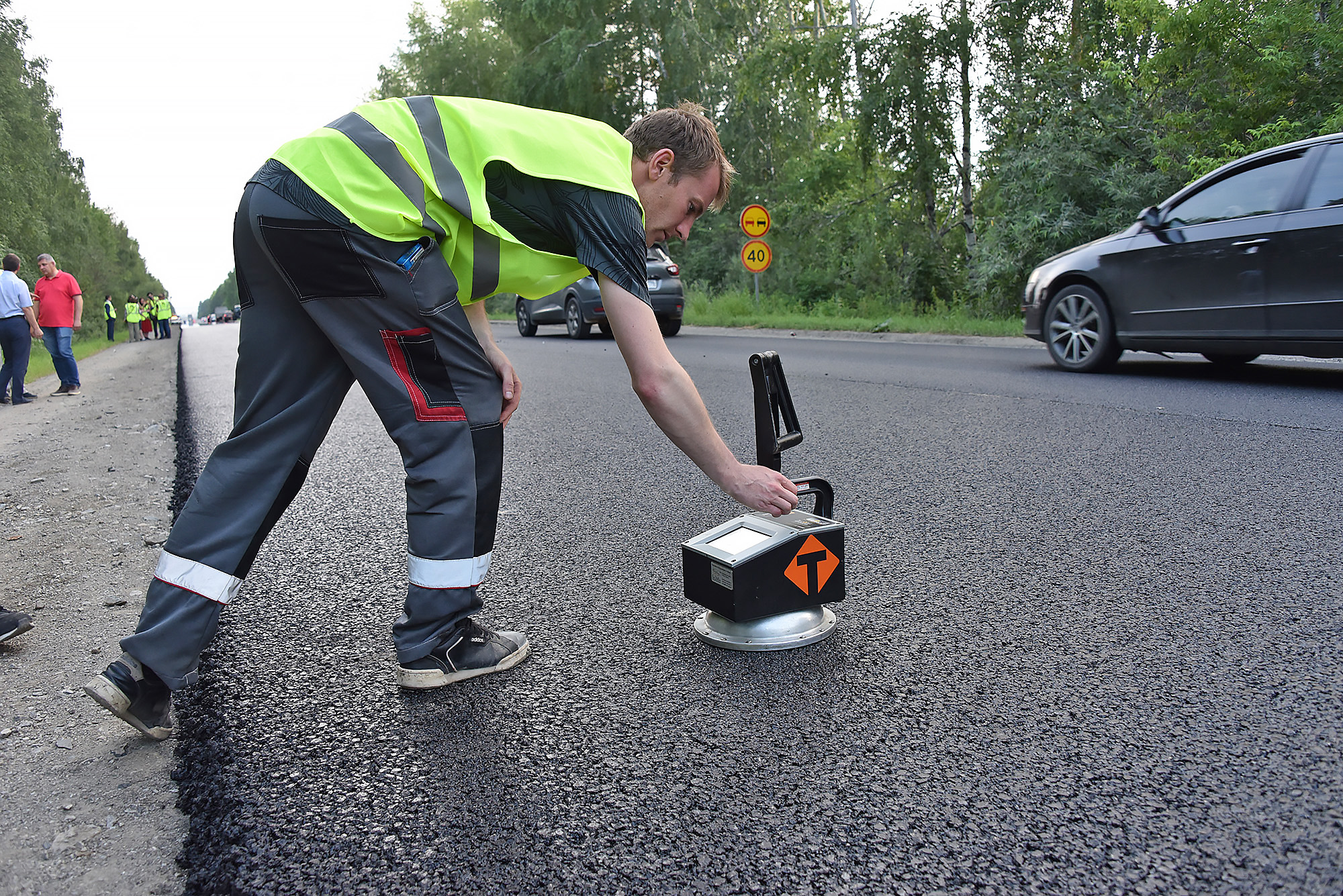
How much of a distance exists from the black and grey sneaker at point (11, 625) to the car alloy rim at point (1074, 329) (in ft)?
25.6

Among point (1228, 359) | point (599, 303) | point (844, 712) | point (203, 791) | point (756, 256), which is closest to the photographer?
point (203, 791)

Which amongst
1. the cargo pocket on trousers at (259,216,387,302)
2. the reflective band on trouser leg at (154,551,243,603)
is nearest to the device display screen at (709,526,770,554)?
the cargo pocket on trousers at (259,216,387,302)

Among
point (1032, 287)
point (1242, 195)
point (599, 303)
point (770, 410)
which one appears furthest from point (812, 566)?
point (599, 303)

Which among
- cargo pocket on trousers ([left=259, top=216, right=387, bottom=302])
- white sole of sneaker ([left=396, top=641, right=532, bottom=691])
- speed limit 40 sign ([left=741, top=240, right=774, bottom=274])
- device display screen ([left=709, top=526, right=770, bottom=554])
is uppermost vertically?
speed limit 40 sign ([left=741, top=240, right=774, bottom=274])

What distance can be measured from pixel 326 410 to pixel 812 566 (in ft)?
4.21

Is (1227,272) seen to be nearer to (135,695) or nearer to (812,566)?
(812,566)

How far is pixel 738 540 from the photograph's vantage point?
2.45 metres

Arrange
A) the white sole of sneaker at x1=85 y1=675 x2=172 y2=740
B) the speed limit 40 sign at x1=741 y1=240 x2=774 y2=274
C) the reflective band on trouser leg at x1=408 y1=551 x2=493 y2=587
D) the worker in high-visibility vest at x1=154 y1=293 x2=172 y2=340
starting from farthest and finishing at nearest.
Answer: the worker in high-visibility vest at x1=154 y1=293 x2=172 y2=340 < the speed limit 40 sign at x1=741 y1=240 x2=774 y2=274 < the reflective band on trouser leg at x1=408 y1=551 x2=493 y2=587 < the white sole of sneaker at x1=85 y1=675 x2=172 y2=740

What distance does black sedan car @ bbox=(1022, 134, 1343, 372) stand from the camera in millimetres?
6414

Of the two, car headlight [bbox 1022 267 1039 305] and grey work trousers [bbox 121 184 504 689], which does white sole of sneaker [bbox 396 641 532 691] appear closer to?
grey work trousers [bbox 121 184 504 689]

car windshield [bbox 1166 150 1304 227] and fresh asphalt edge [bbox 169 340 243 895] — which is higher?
car windshield [bbox 1166 150 1304 227]

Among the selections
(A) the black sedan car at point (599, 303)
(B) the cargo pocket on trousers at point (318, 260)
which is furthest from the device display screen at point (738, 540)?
(A) the black sedan car at point (599, 303)

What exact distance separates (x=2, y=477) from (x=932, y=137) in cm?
1542

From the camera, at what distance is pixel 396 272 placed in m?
1.98
